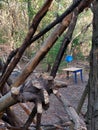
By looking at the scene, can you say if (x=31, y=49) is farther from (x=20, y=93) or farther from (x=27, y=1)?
(x=20, y=93)

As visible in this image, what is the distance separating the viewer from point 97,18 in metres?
1.36

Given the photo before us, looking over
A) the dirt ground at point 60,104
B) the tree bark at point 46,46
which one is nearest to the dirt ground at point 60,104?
the dirt ground at point 60,104

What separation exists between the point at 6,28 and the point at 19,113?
13.2ft

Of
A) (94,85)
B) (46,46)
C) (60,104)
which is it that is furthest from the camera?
(60,104)

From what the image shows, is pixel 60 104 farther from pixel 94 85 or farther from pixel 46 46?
pixel 46 46

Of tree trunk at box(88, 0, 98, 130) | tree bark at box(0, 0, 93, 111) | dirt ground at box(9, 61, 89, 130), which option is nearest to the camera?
tree bark at box(0, 0, 93, 111)

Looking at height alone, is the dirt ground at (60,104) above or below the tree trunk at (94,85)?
below

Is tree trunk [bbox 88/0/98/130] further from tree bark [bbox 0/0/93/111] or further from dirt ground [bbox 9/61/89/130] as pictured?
dirt ground [bbox 9/61/89/130]

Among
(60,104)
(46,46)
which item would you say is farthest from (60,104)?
(46,46)

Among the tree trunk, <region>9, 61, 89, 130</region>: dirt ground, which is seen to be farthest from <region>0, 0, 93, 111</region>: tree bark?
<region>9, 61, 89, 130</region>: dirt ground

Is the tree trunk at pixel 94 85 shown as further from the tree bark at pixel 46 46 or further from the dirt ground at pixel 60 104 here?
the dirt ground at pixel 60 104

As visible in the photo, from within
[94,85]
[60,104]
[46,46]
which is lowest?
[60,104]

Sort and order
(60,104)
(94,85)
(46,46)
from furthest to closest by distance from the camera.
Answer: (60,104) < (94,85) < (46,46)

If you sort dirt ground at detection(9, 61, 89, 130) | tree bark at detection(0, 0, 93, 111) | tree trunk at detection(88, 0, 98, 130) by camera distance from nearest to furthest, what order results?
tree bark at detection(0, 0, 93, 111), tree trunk at detection(88, 0, 98, 130), dirt ground at detection(9, 61, 89, 130)
